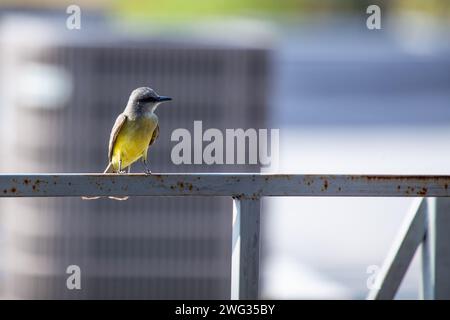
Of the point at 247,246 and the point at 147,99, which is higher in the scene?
the point at 147,99

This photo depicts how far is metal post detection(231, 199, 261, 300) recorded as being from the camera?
11.5 feet

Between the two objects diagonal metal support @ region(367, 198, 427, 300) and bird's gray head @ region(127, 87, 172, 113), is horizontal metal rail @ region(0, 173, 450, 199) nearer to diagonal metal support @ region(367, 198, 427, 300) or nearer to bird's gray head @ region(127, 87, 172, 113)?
diagonal metal support @ region(367, 198, 427, 300)

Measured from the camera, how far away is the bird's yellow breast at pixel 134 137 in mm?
6164

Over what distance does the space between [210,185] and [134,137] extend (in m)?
2.73

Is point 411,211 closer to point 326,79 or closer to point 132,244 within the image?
point 132,244

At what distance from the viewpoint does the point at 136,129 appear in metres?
6.18

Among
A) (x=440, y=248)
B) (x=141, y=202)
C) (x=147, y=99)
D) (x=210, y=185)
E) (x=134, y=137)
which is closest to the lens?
(x=210, y=185)

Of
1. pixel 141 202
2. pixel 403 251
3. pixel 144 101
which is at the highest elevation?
pixel 141 202

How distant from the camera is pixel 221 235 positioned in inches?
691

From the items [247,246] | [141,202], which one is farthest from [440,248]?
[141,202]

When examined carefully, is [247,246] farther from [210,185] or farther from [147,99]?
[147,99]

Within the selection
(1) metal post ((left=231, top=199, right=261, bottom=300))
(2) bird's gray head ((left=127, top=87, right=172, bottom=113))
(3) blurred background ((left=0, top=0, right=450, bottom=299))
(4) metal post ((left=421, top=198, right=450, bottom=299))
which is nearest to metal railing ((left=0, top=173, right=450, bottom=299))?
(1) metal post ((left=231, top=199, right=261, bottom=300))

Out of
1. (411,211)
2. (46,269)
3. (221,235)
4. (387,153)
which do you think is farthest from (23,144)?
(411,211)

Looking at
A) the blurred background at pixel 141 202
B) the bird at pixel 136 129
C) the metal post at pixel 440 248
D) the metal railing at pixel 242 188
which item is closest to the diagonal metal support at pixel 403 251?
the metal post at pixel 440 248
